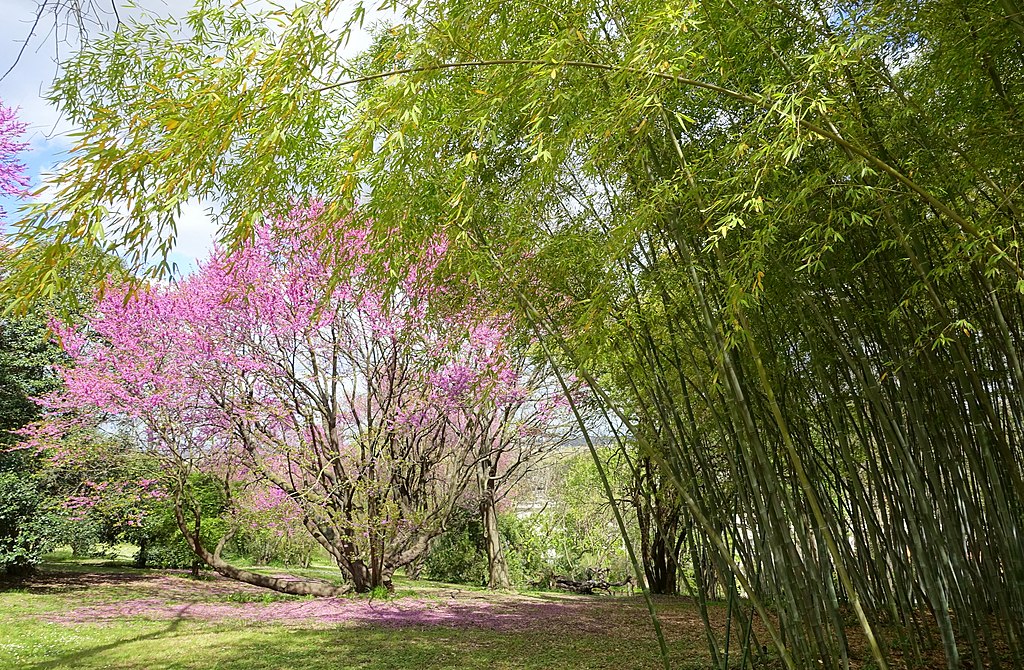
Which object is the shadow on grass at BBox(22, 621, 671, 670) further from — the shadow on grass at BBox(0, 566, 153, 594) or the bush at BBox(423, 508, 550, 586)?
the bush at BBox(423, 508, 550, 586)

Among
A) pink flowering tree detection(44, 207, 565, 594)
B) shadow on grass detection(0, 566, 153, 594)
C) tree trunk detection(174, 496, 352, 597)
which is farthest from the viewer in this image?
shadow on grass detection(0, 566, 153, 594)

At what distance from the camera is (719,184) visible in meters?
2.45

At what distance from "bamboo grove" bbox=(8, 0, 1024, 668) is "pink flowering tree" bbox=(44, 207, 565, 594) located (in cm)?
345

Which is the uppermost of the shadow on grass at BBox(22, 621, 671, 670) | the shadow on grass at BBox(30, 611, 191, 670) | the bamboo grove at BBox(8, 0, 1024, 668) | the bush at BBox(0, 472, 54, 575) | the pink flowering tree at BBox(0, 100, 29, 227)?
the pink flowering tree at BBox(0, 100, 29, 227)

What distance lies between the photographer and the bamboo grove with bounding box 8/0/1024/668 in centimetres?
193

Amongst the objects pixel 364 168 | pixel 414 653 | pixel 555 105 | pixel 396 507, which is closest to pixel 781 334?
pixel 555 105

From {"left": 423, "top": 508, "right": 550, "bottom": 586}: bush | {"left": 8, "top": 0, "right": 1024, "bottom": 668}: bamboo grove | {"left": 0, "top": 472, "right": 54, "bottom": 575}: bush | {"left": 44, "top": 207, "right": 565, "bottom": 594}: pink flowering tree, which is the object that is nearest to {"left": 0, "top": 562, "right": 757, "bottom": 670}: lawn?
{"left": 0, "top": 472, "right": 54, "bottom": 575}: bush

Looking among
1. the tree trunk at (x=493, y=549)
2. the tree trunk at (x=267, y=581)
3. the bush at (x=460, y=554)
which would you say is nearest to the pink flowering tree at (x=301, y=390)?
the tree trunk at (x=267, y=581)

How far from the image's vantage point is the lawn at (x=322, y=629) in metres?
4.93

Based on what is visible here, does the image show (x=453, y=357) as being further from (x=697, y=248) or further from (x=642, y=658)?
(x=697, y=248)

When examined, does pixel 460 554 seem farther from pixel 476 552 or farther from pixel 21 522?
pixel 21 522

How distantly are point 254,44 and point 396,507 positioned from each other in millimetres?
6396

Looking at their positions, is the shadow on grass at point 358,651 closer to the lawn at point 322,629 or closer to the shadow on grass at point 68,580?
the lawn at point 322,629

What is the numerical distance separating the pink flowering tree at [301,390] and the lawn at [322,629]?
107 cm
